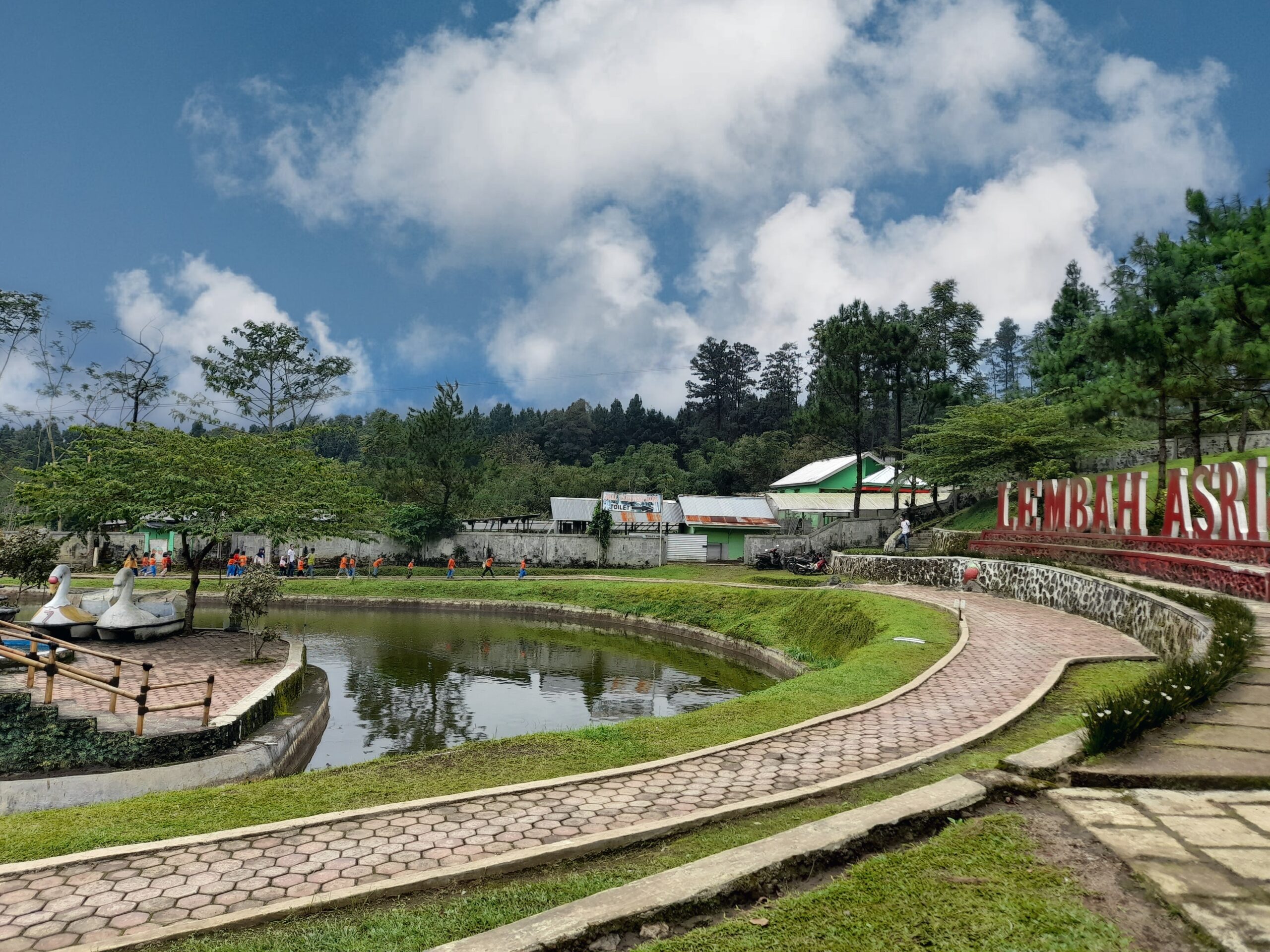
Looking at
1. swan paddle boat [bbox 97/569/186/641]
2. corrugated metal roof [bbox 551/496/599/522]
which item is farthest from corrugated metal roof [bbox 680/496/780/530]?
swan paddle boat [bbox 97/569/186/641]

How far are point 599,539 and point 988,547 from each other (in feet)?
58.9

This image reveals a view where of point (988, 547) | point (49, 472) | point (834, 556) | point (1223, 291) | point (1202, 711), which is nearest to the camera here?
point (1202, 711)

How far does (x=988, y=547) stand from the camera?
78.0ft

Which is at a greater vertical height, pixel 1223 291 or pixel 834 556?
pixel 1223 291

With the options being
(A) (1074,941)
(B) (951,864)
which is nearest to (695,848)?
(B) (951,864)

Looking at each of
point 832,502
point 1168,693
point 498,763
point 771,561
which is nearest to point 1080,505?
point 771,561

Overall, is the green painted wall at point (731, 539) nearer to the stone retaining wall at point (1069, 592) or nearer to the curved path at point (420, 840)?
the stone retaining wall at point (1069, 592)

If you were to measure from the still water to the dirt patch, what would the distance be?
886cm

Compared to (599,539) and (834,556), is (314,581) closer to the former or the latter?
(599,539)

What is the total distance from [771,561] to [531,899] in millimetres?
29383

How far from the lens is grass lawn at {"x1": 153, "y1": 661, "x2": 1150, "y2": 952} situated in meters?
3.65

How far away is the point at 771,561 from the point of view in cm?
3266

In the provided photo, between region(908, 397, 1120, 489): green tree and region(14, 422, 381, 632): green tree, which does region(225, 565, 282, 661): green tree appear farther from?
region(908, 397, 1120, 489): green tree

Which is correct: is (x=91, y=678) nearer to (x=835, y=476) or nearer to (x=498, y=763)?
(x=498, y=763)
